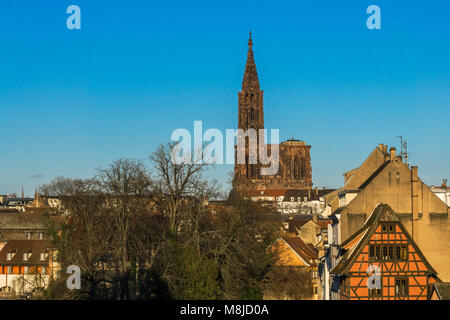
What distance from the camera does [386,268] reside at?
51281mm

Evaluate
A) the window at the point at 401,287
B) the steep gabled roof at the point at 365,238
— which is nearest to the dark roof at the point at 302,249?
the steep gabled roof at the point at 365,238

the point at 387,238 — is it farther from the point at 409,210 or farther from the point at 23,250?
the point at 23,250

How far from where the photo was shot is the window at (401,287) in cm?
5119

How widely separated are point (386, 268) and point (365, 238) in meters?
2.36

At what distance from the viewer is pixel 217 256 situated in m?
55.6

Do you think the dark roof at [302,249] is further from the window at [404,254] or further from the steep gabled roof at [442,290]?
the steep gabled roof at [442,290]

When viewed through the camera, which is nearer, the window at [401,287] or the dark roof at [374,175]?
the window at [401,287]

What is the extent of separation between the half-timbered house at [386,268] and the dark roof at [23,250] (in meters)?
45.1

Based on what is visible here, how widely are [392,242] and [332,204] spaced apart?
1715 centimetres

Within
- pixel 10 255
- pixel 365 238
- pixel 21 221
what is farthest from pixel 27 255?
pixel 365 238

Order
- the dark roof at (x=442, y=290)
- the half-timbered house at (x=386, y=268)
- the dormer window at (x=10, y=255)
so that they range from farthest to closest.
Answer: the dormer window at (x=10, y=255) < the half-timbered house at (x=386, y=268) < the dark roof at (x=442, y=290)

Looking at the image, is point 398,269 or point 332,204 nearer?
point 398,269

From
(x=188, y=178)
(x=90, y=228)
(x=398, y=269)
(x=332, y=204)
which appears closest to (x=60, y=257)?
(x=90, y=228)
